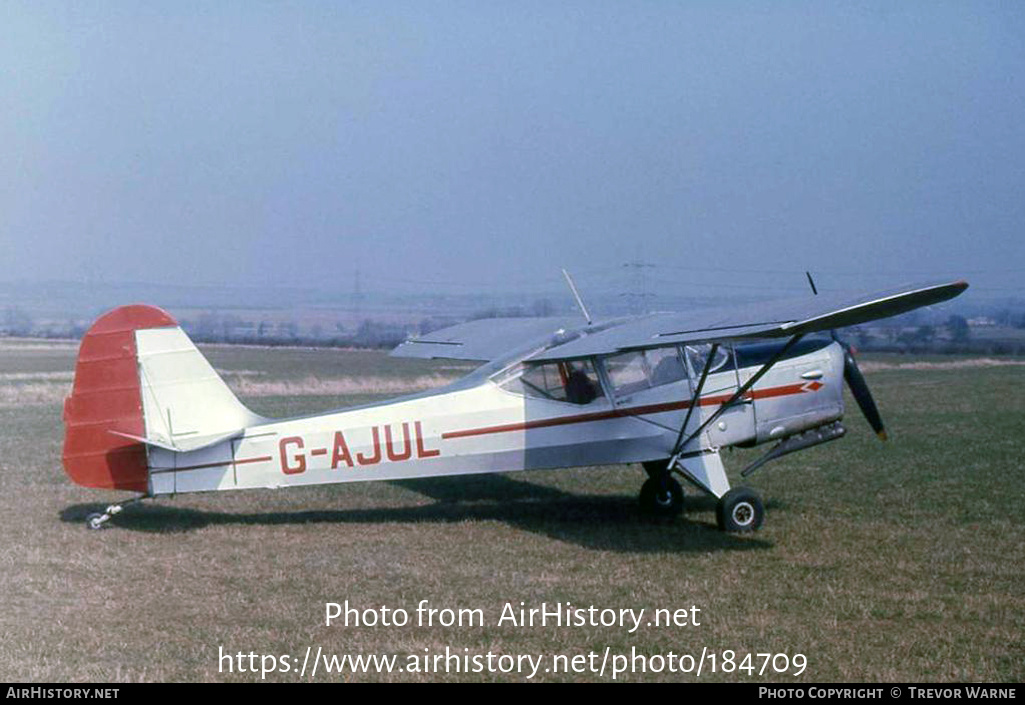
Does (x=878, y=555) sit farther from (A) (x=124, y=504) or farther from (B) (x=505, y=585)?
(A) (x=124, y=504)

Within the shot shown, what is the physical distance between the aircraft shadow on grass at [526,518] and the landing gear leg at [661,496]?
128 mm

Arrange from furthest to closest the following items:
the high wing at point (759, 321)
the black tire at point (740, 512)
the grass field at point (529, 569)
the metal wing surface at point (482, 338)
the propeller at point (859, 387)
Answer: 1. the metal wing surface at point (482, 338)
2. the propeller at point (859, 387)
3. the black tire at point (740, 512)
4. the high wing at point (759, 321)
5. the grass field at point (529, 569)

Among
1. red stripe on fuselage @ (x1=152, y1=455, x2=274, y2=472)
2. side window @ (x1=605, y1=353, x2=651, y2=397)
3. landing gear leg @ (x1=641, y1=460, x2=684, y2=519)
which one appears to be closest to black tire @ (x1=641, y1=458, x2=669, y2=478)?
landing gear leg @ (x1=641, y1=460, x2=684, y2=519)

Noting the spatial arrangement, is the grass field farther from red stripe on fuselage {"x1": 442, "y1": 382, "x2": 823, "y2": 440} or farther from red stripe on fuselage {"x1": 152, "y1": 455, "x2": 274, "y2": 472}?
red stripe on fuselage {"x1": 442, "y1": 382, "x2": 823, "y2": 440}

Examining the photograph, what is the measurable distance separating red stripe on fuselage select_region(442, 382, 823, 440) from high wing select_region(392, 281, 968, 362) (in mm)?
581

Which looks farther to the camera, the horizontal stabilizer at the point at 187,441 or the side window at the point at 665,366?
the side window at the point at 665,366

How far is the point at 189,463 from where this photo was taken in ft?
28.3

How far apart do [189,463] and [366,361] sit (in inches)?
1340

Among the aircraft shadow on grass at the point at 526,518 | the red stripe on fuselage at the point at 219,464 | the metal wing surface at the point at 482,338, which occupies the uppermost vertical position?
the metal wing surface at the point at 482,338

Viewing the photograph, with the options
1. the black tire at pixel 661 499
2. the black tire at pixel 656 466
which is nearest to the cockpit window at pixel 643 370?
the black tire at pixel 656 466

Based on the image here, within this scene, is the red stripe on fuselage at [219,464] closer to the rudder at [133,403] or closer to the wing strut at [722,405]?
the rudder at [133,403]

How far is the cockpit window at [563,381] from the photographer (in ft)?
30.7

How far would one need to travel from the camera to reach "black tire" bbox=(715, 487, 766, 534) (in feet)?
29.2
